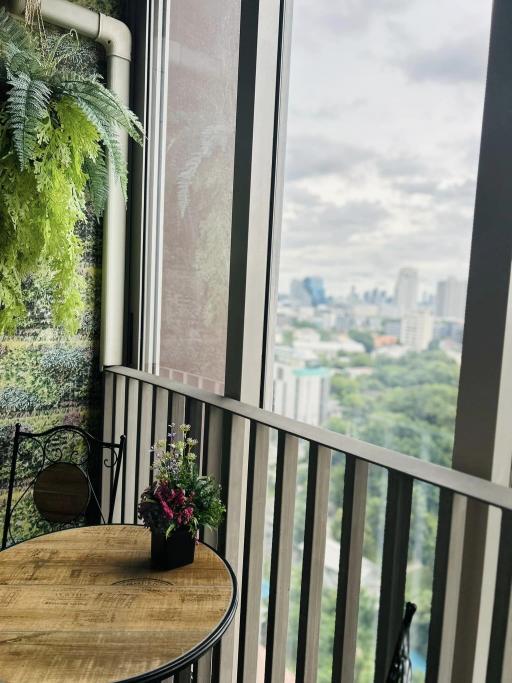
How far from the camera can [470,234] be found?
4.34 feet

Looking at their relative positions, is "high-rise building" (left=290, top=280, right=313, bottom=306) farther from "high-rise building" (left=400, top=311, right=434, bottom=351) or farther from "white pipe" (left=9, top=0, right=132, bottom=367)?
"white pipe" (left=9, top=0, right=132, bottom=367)

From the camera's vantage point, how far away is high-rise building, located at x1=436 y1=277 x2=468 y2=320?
4.50ft

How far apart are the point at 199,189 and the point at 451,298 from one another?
1.29 m

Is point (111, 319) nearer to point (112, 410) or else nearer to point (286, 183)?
point (112, 410)

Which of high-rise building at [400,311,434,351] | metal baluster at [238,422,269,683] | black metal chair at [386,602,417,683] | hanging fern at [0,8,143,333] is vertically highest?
hanging fern at [0,8,143,333]

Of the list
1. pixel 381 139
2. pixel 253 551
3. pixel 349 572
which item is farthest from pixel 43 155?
pixel 349 572

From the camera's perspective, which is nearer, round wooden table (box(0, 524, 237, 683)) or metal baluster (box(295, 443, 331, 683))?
round wooden table (box(0, 524, 237, 683))

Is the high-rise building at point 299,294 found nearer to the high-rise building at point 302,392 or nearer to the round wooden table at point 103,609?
the high-rise building at point 302,392

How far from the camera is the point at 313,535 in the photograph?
1545 millimetres

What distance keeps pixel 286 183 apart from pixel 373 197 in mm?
370

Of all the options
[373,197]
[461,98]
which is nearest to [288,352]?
[373,197]

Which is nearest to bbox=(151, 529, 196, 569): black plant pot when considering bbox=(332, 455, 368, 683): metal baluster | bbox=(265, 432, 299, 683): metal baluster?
bbox=(265, 432, 299, 683): metal baluster

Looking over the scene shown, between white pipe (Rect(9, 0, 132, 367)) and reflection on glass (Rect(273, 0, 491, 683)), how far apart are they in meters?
0.92

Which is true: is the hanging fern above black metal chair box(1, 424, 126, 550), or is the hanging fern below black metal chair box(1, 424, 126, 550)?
above
